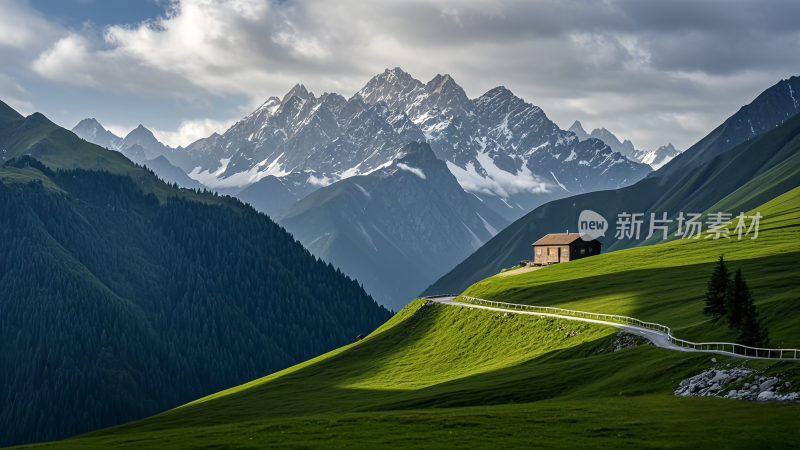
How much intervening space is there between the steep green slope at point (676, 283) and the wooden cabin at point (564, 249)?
11.8 meters

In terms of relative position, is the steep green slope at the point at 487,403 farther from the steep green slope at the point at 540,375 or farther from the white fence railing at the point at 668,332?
the white fence railing at the point at 668,332

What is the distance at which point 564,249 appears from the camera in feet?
557

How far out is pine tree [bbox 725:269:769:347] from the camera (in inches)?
2224

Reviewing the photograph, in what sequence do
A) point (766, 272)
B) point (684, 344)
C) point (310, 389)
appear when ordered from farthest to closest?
point (310, 389) → point (766, 272) → point (684, 344)

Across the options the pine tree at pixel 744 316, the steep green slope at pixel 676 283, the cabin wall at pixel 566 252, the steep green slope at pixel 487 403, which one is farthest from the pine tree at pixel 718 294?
the cabin wall at pixel 566 252

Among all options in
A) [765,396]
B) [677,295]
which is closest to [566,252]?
[677,295]

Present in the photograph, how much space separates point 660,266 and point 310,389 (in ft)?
214

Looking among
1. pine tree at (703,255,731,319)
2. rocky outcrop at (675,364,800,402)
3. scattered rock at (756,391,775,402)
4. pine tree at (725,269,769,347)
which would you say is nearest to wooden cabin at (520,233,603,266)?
pine tree at (703,255,731,319)

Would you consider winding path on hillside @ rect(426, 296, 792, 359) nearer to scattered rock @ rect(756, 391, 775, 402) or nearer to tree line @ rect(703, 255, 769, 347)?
tree line @ rect(703, 255, 769, 347)

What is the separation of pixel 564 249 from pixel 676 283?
62.4m

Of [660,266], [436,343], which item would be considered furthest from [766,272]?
[436,343]

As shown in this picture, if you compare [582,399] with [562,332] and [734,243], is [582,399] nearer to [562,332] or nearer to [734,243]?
[562,332]

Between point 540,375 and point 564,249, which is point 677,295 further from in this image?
point 564,249

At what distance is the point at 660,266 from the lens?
5025 inches
